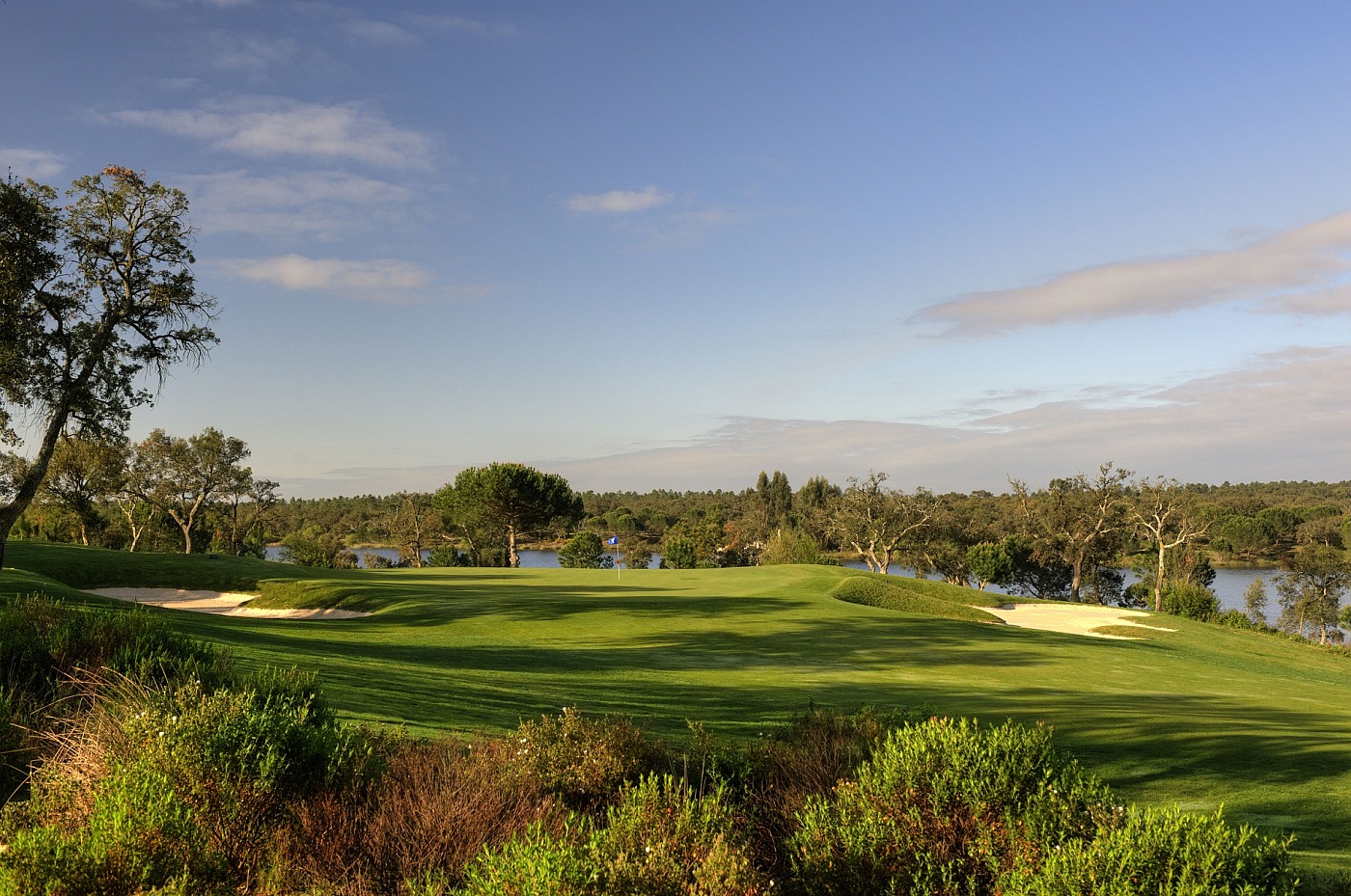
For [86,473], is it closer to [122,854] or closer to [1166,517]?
[122,854]

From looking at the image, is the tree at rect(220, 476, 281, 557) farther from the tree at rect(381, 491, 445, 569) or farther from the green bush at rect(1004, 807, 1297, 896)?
the green bush at rect(1004, 807, 1297, 896)

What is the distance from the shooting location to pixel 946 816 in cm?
607

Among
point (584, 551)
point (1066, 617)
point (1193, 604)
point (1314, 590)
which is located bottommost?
point (1314, 590)

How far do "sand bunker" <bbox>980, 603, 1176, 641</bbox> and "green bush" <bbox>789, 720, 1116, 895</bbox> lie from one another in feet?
92.0

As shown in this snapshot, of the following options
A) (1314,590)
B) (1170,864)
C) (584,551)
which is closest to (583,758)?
(1170,864)

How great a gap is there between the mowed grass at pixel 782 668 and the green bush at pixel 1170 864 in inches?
113

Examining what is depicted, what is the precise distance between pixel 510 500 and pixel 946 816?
230 ft

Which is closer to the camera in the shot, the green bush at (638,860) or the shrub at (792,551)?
the green bush at (638,860)

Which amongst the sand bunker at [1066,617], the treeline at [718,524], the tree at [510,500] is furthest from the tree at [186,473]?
the sand bunker at [1066,617]

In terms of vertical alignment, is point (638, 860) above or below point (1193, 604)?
above

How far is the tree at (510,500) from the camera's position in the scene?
7338 cm

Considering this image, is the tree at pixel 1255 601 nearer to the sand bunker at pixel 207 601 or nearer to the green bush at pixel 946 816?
the sand bunker at pixel 207 601

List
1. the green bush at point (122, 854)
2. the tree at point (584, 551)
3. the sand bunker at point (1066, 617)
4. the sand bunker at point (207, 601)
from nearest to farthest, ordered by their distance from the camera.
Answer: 1. the green bush at point (122, 854)
2. the sand bunker at point (207, 601)
3. the sand bunker at point (1066, 617)
4. the tree at point (584, 551)

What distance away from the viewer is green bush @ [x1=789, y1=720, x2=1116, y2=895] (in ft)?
18.5
